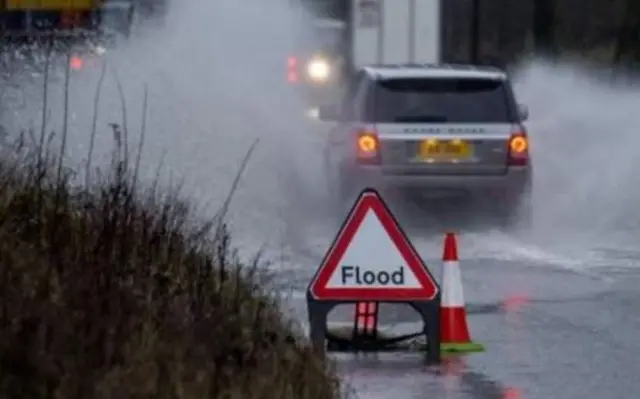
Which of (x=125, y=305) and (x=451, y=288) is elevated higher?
(x=125, y=305)

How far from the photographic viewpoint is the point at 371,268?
11.5 meters

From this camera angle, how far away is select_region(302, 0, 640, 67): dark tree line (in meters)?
53.3

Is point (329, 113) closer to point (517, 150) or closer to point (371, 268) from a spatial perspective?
point (517, 150)

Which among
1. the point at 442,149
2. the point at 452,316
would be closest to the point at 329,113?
the point at 442,149

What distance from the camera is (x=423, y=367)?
11.6 metres

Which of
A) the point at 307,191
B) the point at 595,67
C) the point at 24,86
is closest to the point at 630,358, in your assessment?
the point at 307,191

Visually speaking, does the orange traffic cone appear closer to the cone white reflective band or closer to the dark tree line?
the cone white reflective band

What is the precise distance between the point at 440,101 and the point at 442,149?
556mm

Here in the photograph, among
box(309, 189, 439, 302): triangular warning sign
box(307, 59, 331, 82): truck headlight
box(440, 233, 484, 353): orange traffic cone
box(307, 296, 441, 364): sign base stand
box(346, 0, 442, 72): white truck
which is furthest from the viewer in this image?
box(307, 59, 331, 82): truck headlight

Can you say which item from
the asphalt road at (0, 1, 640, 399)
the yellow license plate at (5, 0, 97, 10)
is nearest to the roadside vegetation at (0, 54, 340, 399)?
the asphalt road at (0, 1, 640, 399)

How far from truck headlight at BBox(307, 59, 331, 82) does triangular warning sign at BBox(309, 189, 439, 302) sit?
1171 inches

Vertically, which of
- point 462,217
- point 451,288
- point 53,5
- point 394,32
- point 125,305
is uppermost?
point 125,305

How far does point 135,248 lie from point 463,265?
25.7 ft

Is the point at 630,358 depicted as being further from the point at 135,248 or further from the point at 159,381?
the point at 159,381
